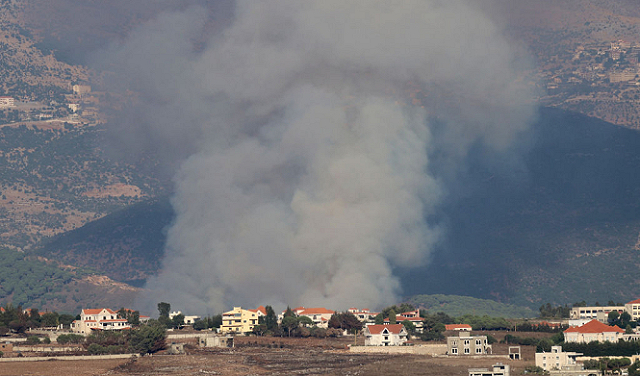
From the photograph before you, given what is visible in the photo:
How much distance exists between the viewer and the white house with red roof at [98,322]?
5758 inches

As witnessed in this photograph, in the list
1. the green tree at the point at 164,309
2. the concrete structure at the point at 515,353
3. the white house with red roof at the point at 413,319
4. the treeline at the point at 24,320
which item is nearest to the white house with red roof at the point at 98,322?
the treeline at the point at 24,320

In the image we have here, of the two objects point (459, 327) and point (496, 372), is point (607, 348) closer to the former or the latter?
point (496, 372)

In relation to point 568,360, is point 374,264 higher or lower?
higher

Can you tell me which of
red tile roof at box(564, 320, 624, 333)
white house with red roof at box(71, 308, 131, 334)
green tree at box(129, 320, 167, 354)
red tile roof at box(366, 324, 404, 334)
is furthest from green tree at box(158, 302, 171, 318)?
red tile roof at box(564, 320, 624, 333)

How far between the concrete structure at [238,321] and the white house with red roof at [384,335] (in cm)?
1760

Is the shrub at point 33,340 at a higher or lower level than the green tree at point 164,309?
lower

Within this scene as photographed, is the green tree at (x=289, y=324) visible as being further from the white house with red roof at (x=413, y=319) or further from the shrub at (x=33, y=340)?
the shrub at (x=33, y=340)

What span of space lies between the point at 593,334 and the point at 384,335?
2370 centimetres

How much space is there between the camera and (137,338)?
126375 millimetres

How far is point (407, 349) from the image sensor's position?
13338cm

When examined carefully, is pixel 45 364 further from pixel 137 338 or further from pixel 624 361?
pixel 624 361

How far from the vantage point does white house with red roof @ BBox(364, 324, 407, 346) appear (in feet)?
452

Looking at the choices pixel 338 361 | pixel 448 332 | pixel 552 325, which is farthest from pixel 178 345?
pixel 552 325

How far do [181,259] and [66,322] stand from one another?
34088 mm
